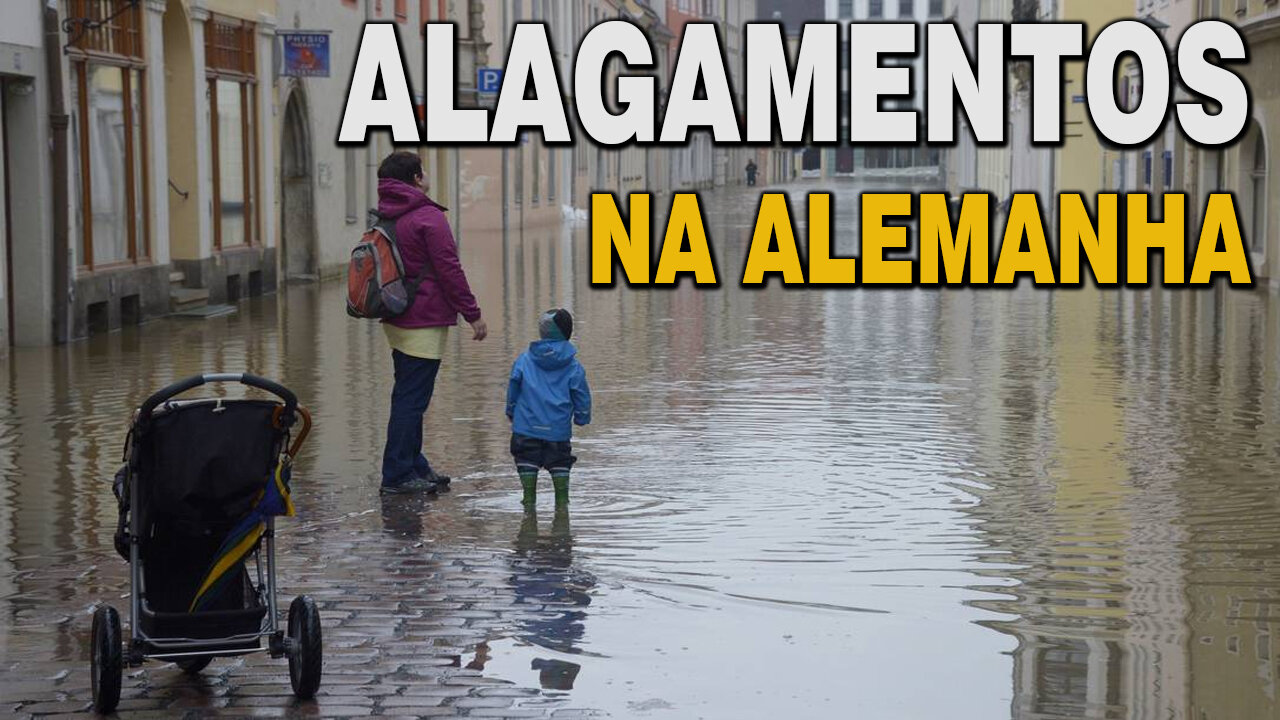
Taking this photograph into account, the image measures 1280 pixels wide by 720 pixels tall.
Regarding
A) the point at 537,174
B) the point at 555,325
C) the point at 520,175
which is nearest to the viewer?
the point at 555,325

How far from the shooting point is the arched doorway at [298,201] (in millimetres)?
31422

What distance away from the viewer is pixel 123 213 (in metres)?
22.8

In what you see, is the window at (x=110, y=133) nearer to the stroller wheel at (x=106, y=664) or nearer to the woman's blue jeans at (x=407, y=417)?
the woman's blue jeans at (x=407, y=417)

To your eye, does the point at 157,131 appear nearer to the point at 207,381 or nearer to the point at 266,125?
the point at 266,125

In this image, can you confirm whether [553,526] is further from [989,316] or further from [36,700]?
[989,316]

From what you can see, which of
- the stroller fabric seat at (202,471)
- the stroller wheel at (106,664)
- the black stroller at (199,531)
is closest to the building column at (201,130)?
the black stroller at (199,531)

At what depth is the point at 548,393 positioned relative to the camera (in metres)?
10.4

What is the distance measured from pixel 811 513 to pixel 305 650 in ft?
13.8

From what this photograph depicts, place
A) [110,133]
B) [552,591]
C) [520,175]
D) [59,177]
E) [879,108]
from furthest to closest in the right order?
[520,175], [879,108], [110,133], [59,177], [552,591]

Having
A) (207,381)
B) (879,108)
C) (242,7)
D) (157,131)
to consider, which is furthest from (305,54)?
(207,381)

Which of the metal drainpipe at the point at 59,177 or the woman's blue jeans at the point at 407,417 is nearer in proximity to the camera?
the woman's blue jeans at the point at 407,417

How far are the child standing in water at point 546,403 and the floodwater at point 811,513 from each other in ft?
1.15

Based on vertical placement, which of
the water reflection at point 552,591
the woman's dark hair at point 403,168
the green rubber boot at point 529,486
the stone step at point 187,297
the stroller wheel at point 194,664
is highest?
the woman's dark hair at point 403,168

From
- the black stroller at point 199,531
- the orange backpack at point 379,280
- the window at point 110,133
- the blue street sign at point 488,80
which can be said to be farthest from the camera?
the blue street sign at point 488,80
